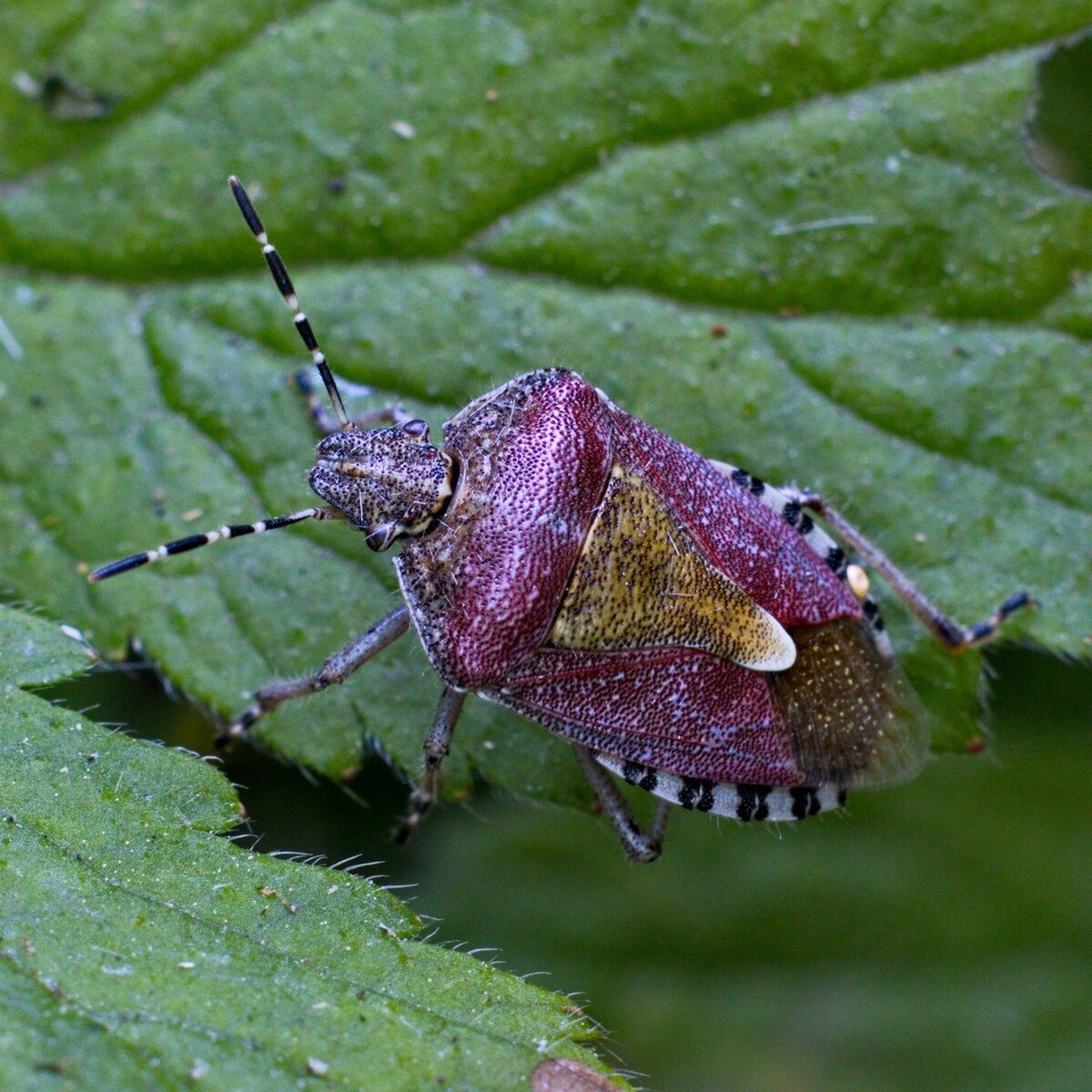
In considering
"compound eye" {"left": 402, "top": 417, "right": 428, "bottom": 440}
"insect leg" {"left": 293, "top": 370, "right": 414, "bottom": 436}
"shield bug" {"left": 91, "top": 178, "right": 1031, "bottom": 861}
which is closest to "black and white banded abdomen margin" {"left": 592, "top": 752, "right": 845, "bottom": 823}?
"shield bug" {"left": 91, "top": 178, "right": 1031, "bottom": 861}

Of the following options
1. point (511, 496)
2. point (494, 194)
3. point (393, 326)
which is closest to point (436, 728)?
point (511, 496)

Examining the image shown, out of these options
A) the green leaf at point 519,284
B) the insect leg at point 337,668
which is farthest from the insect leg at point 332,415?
the insect leg at point 337,668

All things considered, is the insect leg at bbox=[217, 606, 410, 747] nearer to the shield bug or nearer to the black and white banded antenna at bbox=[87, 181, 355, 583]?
the shield bug

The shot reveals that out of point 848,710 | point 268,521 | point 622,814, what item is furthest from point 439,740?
point 848,710

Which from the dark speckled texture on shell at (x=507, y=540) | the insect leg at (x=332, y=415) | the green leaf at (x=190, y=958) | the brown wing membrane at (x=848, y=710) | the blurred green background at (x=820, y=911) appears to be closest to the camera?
the green leaf at (x=190, y=958)

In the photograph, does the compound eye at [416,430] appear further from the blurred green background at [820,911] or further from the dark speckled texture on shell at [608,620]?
the blurred green background at [820,911]

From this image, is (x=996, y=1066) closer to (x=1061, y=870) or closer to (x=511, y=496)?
(x=1061, y=870)

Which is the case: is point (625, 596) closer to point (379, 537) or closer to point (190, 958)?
point (379, 537)
